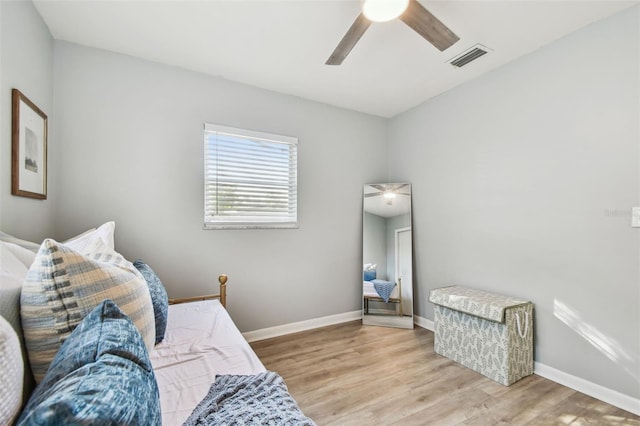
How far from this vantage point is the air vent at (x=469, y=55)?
226 cm

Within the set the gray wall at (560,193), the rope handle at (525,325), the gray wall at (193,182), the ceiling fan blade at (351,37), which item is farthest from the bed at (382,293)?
the ceiling fan blade at (351,37)

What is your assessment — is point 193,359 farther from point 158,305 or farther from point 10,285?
point 10,285

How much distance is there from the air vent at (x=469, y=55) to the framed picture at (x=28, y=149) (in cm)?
302

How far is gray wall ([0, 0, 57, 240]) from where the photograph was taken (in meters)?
1.51

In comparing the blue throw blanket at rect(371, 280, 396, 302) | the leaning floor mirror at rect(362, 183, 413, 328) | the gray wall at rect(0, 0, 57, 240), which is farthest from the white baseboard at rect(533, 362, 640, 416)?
the gray wall at rect(0, 0, 57, 240)

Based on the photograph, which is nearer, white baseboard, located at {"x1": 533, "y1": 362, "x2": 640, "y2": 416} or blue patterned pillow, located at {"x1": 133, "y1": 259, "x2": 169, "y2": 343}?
blue patterned pillow, located at {"x1": 133, "y1": 259, "x2": 169, "y2": 343}

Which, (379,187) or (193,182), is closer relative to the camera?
(193,182)

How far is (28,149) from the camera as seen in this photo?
1735 mm

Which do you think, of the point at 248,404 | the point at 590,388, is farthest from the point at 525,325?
the point at 248,404

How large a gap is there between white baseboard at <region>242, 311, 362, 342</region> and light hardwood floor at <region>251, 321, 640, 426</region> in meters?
0.12

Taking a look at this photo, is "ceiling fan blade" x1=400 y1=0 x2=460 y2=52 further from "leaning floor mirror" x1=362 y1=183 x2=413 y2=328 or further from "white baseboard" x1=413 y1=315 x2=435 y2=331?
"white baseboard" x1=413 y1=315 x2=435 y2=331

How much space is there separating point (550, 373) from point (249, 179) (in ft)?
9.82

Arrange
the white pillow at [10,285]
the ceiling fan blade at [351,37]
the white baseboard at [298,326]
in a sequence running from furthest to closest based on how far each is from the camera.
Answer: the white baseboard at [298,326] < the ceiling fan blade at [351,37] < the white pillow at [10,285]

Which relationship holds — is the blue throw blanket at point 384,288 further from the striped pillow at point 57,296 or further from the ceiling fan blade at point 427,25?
the striped pillow at point 57,296
